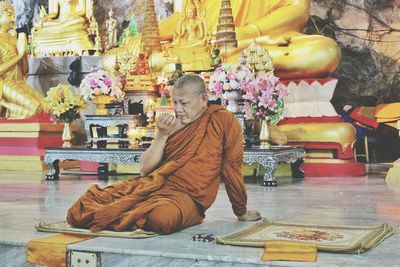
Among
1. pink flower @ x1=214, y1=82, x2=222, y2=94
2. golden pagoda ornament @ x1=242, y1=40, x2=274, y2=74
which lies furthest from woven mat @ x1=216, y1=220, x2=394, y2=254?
golden pagoda ornament @ x1=242, y1=40, x2=274, y2=74

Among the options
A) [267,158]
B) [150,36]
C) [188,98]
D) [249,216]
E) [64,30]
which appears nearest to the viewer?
[188,98]

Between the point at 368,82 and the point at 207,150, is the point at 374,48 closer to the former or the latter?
the point at 368,82

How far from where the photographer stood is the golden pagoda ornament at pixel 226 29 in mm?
6941

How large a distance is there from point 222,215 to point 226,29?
3543mm

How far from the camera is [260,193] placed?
496 cm

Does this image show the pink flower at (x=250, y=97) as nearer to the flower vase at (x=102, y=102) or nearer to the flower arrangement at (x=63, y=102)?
the flower vase at (x=102, y=102)

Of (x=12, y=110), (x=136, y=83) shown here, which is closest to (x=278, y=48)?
(x=136, y=83)

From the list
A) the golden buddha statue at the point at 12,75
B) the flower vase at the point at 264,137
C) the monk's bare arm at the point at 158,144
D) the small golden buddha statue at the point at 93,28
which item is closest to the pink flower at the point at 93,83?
the flower vase at the point at 264,137

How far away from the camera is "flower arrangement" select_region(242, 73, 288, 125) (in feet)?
18.6

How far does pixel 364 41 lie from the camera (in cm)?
958

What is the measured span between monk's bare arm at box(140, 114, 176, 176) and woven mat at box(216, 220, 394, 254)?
0.54 m

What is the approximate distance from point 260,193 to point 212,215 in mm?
1264

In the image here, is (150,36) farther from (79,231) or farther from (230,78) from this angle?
(79,231)

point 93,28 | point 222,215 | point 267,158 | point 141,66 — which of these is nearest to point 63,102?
point 141,66
